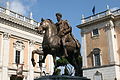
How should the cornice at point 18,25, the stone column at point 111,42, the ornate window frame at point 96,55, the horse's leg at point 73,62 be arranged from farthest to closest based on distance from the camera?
the ornate window frame at point 96,55 → the stone column at point 111,42 → the cornice at point 18,25 → the horse's leg at point 73,62

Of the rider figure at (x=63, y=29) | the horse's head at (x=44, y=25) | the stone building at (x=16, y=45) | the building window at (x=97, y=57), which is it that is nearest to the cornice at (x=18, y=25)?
the stone building at (x=16, y=45)

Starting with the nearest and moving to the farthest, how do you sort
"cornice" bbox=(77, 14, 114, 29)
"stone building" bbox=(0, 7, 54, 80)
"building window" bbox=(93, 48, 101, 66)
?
"stone building" bbox=(0, 7, 54, 80), "cornice" bbox=(77, 14, 114, 29), "building window" bbox=(93, 48, 101, 66)

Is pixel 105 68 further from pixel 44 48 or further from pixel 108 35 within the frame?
pixel 44 48

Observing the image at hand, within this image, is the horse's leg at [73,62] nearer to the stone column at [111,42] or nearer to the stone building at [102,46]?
the stone building at [102,46]

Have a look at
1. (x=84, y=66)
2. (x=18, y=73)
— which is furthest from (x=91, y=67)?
(x=18, y=73)

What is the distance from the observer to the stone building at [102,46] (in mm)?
31092

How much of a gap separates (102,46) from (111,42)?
1.57 meters

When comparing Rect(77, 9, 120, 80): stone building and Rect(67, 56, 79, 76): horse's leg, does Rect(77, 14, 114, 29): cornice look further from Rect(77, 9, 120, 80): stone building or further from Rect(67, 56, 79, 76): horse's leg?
Rect(67, 56, 79, 76): horse's leg

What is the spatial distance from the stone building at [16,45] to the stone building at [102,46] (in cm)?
778

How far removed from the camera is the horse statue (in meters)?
8.81

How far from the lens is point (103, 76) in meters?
31.6

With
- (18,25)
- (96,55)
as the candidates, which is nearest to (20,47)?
(18,25)

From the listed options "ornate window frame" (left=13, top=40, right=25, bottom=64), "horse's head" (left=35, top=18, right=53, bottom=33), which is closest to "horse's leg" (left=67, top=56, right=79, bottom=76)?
"horse's head" (left=35, top=18, right=53, bottom=33)

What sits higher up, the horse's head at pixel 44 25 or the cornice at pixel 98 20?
the cornice at pixel 98 20
